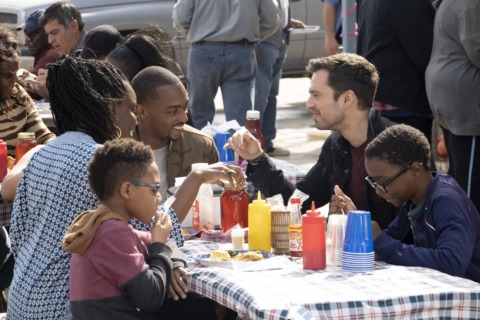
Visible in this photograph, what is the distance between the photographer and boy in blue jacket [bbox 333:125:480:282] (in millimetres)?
4133

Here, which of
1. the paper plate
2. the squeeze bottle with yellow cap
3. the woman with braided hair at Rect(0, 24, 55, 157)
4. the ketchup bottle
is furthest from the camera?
the woman with braided hair at Rect(0, 24, 55, 157)

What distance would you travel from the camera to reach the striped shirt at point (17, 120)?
6.36 metres

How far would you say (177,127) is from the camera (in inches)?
218

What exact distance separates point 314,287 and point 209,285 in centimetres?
42

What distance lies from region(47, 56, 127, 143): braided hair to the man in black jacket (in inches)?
29.7

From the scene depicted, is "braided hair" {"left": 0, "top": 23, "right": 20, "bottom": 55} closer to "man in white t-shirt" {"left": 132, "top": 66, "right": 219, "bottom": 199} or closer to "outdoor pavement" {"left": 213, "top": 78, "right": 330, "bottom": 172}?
"man in white t-shirt" {"left": 132, "top": 66, "right": 219, "bottom": 199}

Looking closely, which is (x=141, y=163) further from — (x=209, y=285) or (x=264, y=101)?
(x=264, y=101)

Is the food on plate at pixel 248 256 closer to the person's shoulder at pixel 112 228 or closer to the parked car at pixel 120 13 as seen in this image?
the person's shoulder at pixel 112 228

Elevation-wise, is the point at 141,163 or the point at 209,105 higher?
the point at 141,163

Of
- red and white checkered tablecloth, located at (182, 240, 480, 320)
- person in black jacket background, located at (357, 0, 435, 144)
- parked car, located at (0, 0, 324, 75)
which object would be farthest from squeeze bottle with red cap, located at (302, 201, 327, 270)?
parked car, located at (0, 0, 324, 75)

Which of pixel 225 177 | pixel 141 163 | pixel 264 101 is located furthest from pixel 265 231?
pixel 264 101

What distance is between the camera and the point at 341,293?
378 cm

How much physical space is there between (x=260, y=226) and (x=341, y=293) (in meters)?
0.80

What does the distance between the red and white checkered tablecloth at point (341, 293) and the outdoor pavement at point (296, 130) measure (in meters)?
5.80
